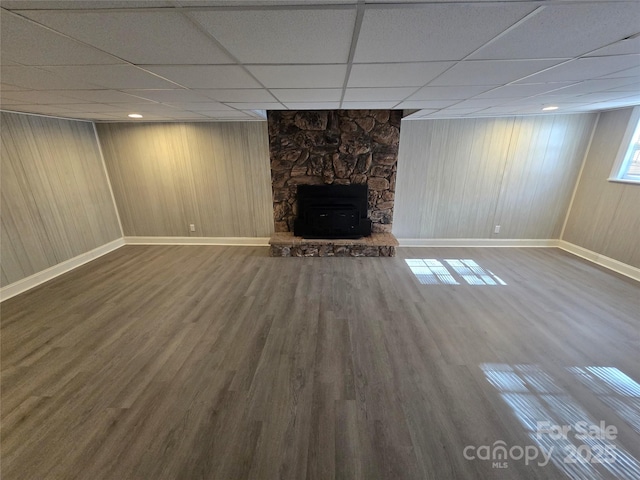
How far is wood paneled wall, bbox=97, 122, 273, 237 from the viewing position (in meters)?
4.16

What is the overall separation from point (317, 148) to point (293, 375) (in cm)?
331

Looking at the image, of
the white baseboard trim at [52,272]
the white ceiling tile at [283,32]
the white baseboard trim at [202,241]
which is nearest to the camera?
the white ceiling tile at [283,32]

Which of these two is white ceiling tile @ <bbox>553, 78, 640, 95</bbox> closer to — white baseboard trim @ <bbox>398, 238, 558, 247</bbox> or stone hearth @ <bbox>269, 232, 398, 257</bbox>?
stone hearth @ <bbox>269, 232, 398, 257</bbox>

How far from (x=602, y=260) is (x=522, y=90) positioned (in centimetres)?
342

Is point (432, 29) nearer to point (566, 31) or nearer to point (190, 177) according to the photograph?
point (566, 31)

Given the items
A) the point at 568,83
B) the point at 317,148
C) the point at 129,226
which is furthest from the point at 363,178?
the point at 129,226

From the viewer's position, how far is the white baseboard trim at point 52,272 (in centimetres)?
300

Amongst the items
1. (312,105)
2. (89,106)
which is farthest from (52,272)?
(312,105)

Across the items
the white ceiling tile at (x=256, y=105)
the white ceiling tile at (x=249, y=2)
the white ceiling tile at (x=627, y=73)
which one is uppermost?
the white ceiling tile at (x=256, y=105)

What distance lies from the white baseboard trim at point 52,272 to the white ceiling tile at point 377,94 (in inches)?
180

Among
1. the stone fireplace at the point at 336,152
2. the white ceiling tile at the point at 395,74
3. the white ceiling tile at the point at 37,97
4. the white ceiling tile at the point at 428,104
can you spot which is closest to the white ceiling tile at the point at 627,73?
the white ceiling tile at the point at 428,104

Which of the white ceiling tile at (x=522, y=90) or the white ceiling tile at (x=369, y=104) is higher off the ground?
the white ceiling tile at (x=369, y=104)

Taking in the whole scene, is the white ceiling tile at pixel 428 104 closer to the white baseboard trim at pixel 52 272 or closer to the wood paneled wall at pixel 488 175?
the wood paneled wall at pixel 488 175

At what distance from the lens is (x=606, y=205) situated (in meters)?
3.64
